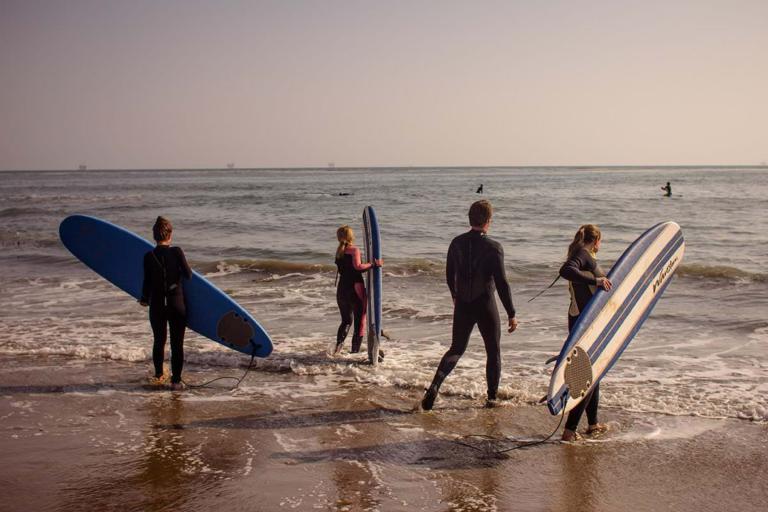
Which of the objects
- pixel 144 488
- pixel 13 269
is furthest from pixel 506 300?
pixel 13 269

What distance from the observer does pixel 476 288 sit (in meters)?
5.11

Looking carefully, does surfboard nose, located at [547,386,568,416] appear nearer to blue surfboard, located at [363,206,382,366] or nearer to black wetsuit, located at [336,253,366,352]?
blue surfboard, located at [363,206,382,366]

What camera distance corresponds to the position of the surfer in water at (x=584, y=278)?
4.65 meters

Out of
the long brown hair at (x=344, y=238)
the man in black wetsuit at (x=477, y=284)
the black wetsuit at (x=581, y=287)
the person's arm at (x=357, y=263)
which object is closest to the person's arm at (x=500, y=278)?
the man in black wetsuit at (x=477, y=284)

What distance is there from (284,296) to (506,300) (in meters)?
7.13

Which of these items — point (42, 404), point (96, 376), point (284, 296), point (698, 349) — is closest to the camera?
point (42, 404)

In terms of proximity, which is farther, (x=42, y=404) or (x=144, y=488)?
(x=42, y=404)

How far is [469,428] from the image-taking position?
501cm

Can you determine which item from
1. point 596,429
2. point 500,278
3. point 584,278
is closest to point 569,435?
point 596,429

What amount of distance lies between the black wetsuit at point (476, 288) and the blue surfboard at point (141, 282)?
2209mm

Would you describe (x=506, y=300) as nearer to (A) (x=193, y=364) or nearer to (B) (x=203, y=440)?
(B) (x=203, y=440)

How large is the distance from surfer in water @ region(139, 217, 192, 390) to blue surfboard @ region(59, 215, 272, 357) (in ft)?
1.49

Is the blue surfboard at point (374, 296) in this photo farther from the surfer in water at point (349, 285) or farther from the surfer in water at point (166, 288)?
the surfer in water at point (166, 288)

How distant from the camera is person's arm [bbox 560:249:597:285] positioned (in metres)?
4.62
